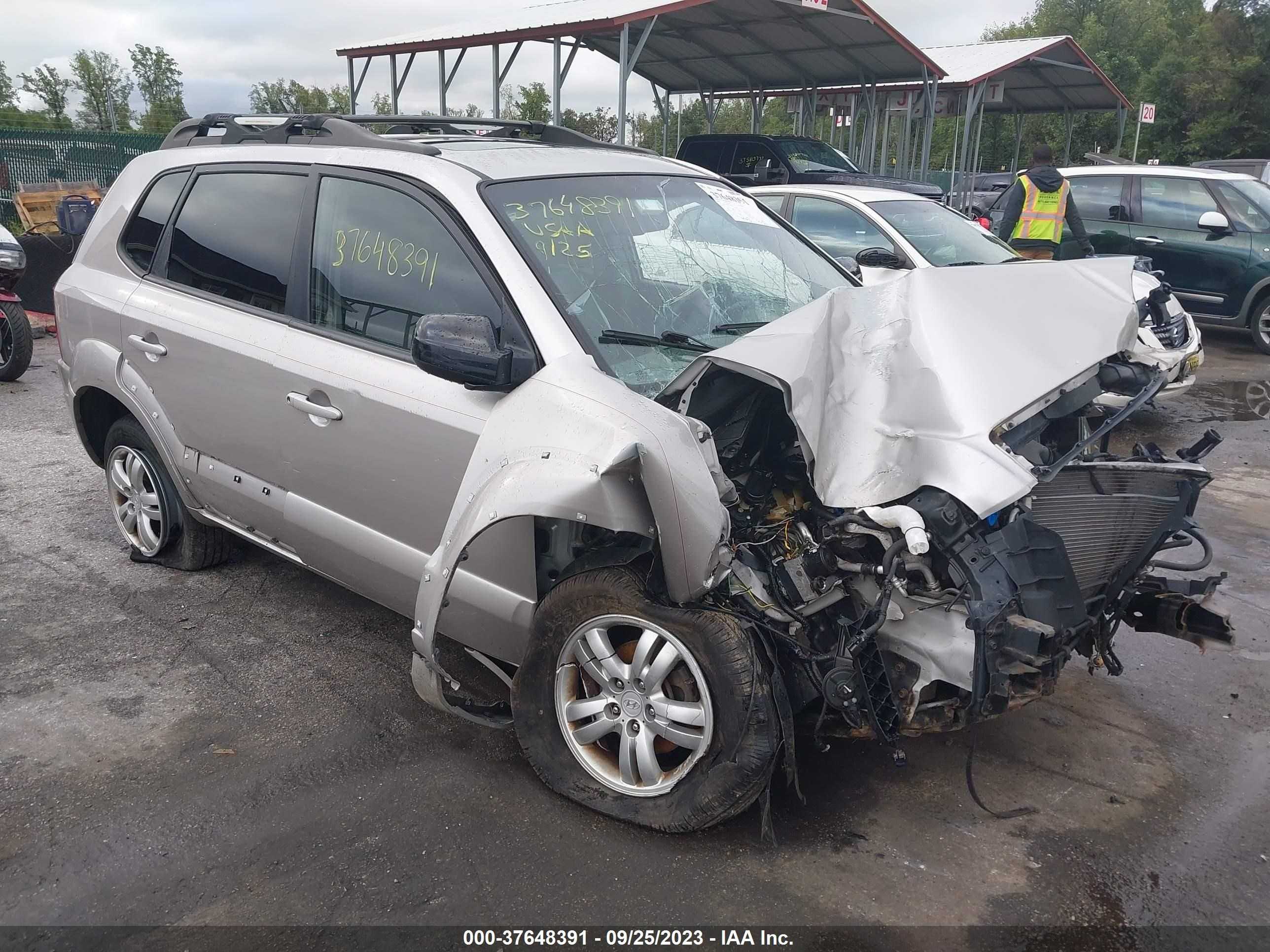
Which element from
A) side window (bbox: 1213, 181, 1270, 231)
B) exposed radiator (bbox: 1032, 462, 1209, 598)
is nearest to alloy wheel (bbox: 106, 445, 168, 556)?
exposed radiator (bbox: 1032, 462, 1209, 598)

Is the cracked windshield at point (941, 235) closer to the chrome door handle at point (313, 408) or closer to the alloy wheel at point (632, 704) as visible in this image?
the chrome door handle at point (313, 408)

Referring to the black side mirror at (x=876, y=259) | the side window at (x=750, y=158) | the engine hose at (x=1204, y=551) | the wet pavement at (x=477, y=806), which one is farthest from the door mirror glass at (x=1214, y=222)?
the engine hose at (x=1204, y=551)

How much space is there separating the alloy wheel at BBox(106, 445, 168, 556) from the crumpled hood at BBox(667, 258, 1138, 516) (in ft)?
9.56

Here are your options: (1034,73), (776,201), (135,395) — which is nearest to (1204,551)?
(135,395)

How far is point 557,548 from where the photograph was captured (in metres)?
3.08

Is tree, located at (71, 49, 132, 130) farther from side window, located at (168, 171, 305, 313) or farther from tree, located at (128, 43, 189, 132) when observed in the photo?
side window, located at (168, 171, 305, 313)

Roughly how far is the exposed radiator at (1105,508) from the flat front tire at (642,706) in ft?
2.96

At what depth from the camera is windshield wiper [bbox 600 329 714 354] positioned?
3.08 meters

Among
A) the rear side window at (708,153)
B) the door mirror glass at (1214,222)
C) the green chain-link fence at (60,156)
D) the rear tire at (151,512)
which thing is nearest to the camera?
the rear tire at (151,512)

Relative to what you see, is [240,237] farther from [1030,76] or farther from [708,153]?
[1030,76]

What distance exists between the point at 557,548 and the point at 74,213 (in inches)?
216

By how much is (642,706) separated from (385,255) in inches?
68.4

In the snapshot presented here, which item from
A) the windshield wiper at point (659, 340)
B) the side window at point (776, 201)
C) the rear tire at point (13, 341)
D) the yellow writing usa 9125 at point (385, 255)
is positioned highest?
the yellow writing usa 9125 at point (385, 255)

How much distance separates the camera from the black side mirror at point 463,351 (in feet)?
9.30
